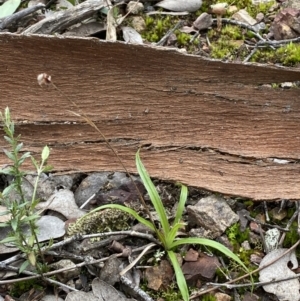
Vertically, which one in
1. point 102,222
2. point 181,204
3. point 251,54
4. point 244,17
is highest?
point 244,17

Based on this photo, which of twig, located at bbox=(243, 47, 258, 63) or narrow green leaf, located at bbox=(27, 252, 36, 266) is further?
twig, located at bbox=(243, 47, 258, 63)

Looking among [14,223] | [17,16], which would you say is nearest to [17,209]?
[14,223]

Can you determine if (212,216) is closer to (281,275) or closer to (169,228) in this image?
(169,228)

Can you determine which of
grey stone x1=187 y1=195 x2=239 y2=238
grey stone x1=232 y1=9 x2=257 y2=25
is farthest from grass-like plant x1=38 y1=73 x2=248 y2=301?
grey stone x1=232 y1=9 x2=257 y2=25

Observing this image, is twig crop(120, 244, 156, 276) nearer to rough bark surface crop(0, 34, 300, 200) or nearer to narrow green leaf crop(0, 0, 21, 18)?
rough bark surface crop(0, 34, 300, 200)

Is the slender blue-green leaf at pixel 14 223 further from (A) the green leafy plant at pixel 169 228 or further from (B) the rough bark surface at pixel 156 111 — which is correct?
(B) the rough bark surface at pixel 156 111
